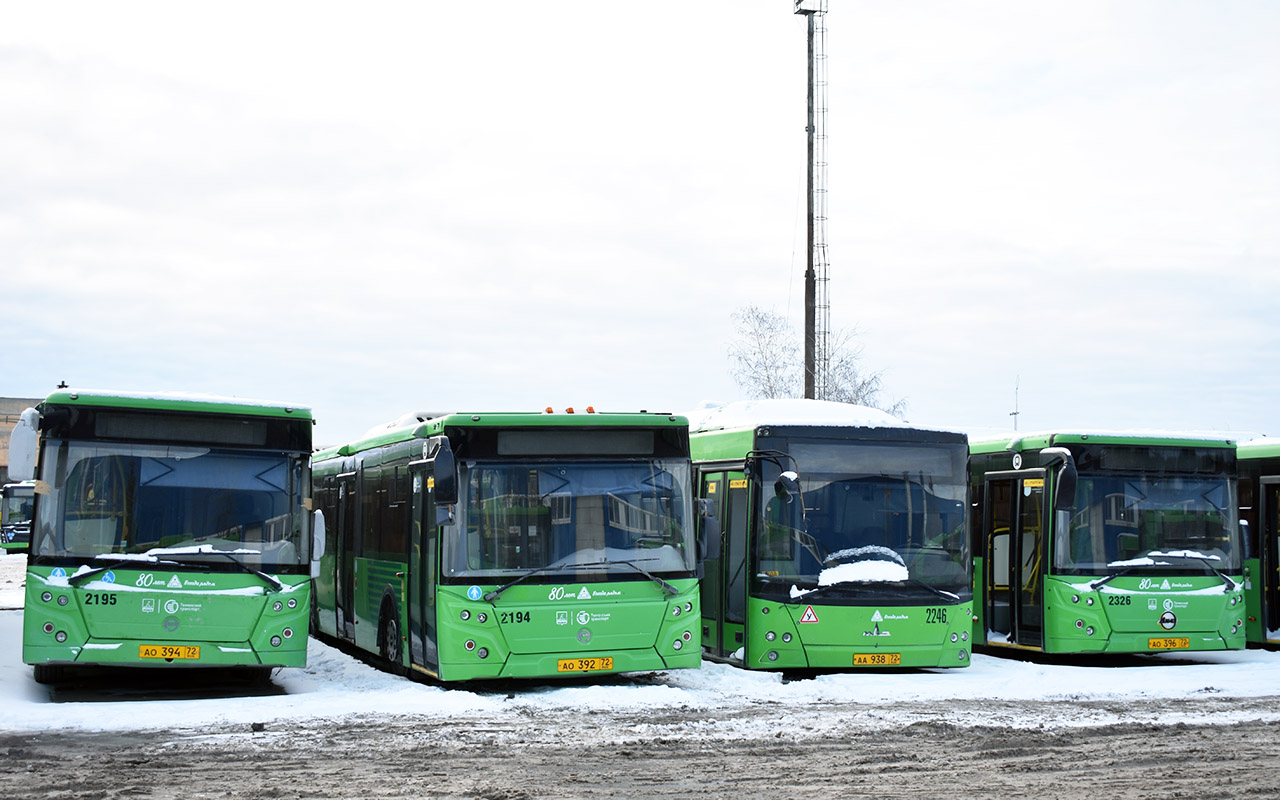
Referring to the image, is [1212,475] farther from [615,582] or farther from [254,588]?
[254,588]

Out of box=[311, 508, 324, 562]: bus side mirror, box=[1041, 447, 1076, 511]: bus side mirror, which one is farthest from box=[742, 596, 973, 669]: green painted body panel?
box=[311, 508, 324, 562]: bus side mirror

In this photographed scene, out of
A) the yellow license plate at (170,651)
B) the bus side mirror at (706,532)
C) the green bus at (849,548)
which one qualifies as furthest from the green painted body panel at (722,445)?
the yellow license plate at (170,651)

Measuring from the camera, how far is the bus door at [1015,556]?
17.9 metres

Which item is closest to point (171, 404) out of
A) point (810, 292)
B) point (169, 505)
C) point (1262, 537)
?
point (169, 505)

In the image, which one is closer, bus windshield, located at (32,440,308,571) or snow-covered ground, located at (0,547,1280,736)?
snow-covered ground, located at (0,547,1280,736)

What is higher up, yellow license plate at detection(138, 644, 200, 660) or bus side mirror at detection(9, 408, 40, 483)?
bus side mirror at detection(9, 408, 40, 483)

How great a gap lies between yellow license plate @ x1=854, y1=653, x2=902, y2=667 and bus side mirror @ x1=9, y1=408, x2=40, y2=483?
833cm

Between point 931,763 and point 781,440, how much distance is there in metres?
6.07

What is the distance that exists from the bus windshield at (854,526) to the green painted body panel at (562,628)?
1654 mm

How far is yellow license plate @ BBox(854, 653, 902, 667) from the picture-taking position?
15.8m

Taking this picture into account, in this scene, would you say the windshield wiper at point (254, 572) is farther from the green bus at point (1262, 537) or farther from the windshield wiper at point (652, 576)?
the green bus at point (1262, 537)

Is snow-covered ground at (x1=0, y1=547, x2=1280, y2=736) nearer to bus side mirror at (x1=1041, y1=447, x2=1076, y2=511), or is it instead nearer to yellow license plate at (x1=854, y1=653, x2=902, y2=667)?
yellow license plate at (x1=854, y1=653, x2=902, y2=667)

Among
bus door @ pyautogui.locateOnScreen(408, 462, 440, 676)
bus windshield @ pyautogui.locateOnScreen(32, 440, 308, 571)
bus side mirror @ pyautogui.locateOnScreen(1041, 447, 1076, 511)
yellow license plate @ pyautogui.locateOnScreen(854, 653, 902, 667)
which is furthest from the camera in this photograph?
bus side mirror @ pyautogui.locateOnScreen(1041, 447, 1076, 511)

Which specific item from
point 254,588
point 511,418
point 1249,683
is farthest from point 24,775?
point 1249,683
